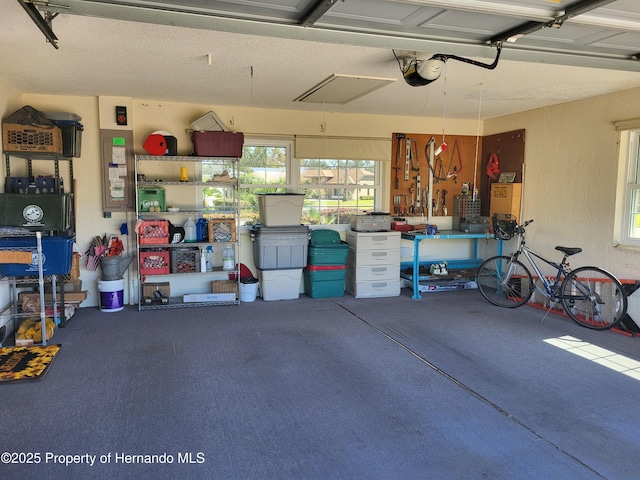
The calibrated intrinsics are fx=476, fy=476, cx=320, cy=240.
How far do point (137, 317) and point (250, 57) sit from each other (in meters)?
3.18

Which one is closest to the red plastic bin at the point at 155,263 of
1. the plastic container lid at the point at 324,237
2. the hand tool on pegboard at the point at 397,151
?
the plastic container lid at the point at 324,237

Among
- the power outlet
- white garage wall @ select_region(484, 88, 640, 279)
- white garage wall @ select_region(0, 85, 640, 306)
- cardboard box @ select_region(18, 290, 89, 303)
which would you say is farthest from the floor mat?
white garage wall @ select_region(484, 88, 640, 279)

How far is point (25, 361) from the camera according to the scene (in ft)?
12.7

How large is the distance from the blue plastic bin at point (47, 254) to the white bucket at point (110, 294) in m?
1.14

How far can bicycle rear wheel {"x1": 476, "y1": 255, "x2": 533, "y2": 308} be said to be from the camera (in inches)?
234

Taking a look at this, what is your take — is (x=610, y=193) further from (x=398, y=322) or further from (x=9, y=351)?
(x=9, y=351)

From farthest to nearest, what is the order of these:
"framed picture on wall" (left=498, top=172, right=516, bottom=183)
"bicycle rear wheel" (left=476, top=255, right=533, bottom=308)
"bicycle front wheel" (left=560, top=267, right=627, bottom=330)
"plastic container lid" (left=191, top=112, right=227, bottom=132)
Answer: "framed picture on wall" (left=498, top=172, right=516, bottom=183), "bicycle rear wheel" (left=476, top=255, right=533, bottom=308), "plastic container lid" (left=191, top=112, right=227, bottom=132), "bicycle front wheel" (left=560, top=267, right=627, bottom=330)

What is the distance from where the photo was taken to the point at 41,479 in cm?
234

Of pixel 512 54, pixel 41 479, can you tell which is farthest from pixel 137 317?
pixel 512 54

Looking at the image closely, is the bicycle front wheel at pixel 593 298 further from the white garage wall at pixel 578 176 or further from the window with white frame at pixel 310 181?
the window with white frame at pixel 310 181

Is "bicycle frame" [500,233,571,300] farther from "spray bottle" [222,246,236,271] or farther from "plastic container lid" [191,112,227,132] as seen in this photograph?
"plastic container lid" [191,112,227,132]

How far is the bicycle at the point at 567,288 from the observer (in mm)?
5055

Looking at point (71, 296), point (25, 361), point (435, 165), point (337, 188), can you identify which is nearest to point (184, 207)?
point (71, 296)

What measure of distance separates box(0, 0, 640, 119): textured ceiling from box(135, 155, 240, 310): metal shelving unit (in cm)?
77
